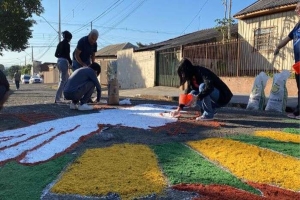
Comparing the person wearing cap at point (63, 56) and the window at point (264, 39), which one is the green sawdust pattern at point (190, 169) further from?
the window at point (264, 39)

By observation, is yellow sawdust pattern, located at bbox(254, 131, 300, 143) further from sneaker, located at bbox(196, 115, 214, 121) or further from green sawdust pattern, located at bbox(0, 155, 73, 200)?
green sawdust pattern, located at bbox(0, 155, 73, 200)

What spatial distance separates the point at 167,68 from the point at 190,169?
53.5 feet

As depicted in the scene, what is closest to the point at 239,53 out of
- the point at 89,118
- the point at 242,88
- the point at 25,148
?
the point at 242,88

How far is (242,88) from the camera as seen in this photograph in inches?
535

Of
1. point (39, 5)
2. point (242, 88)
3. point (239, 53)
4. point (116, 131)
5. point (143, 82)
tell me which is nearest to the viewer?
point (116, 131)

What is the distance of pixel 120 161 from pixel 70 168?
496 mm

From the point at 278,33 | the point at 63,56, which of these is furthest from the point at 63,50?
the point at 278,33

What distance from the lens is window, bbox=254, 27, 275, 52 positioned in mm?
15391

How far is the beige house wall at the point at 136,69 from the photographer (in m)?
21.2

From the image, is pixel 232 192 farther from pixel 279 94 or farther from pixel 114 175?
pixel 279 94

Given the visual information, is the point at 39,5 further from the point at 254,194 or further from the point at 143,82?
the point at 254,194

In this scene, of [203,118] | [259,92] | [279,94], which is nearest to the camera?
[203,118]

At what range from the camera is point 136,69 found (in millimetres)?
23234

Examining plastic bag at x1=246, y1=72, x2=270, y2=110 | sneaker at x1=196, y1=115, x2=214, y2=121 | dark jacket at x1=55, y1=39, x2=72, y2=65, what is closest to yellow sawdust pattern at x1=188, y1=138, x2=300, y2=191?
sneaker at x1=196, y1=115, x2=214, y2=121
